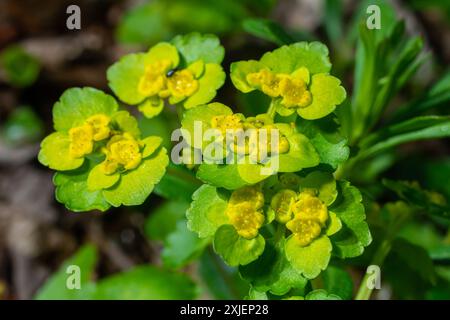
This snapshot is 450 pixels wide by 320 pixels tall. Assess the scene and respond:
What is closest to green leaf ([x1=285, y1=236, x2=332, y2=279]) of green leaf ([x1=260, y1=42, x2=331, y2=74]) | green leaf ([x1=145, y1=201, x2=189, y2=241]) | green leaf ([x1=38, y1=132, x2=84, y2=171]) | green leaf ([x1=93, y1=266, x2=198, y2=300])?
green leaf ([x1=260, y1=42, x2=331, y2=74])

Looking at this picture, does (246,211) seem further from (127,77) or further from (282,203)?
(127,77)

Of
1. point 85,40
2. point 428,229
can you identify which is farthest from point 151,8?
point 428,229

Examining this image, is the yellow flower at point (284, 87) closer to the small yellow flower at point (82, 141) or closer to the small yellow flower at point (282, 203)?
the small yellow flower at point (282, 203)

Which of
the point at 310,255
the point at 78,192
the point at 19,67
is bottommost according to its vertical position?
the point at 310,255

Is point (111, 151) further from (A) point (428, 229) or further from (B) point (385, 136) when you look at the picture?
(A) point (428, 229)

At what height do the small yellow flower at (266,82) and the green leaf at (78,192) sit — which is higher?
the small yellow flower at (266,82)

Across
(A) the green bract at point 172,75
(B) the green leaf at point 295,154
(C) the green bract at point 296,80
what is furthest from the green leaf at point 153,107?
(B) the green leaf at point 295,154

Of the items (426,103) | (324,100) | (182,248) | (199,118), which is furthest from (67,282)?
(426,103)
